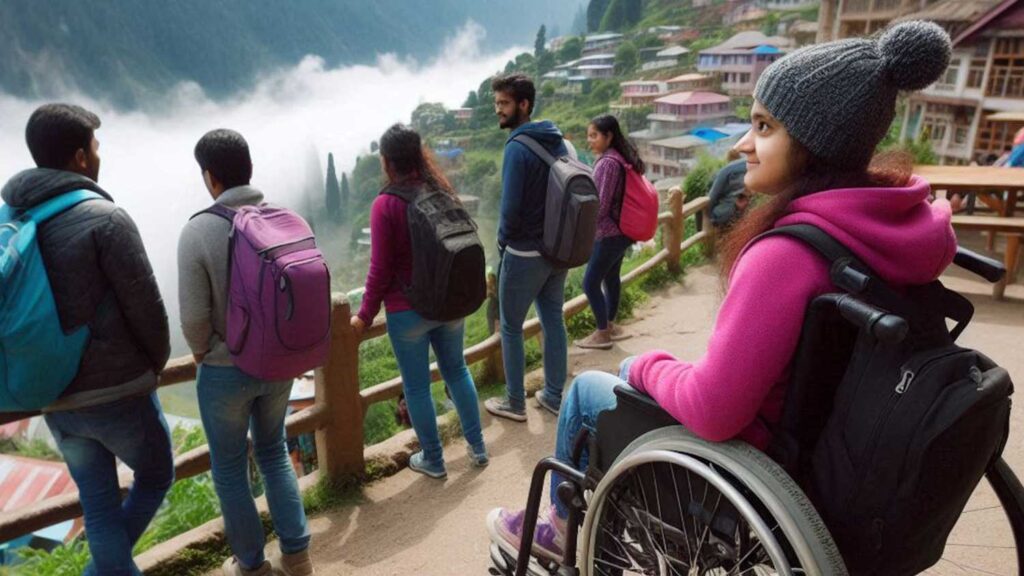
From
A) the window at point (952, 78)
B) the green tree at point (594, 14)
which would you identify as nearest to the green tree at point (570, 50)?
the green tree at point (594, 14)

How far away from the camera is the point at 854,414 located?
101 centimetres

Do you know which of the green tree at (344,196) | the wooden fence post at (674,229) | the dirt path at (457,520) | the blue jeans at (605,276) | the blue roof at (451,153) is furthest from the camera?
the green tree at (344,196)

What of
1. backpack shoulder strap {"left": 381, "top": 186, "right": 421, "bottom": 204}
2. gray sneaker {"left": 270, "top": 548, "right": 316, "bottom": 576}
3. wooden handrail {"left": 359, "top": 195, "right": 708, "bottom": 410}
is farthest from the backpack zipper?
wooden handrail {"left": 359, "top": 195, "right": 708, "bottom": 410}

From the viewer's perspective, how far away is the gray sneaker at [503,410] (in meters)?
3.15

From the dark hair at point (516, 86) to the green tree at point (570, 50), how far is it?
177 feet

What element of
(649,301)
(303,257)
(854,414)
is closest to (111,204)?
(303,257)

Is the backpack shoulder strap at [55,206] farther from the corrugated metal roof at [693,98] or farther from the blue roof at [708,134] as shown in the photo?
the corrugated metal roof at [693,98]

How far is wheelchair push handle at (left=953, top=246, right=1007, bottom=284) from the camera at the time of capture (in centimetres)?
133

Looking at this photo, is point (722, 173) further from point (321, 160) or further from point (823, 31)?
point (321, 160)

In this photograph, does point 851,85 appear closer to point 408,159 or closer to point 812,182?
point 812,182

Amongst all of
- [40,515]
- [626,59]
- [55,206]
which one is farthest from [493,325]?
[626,59]

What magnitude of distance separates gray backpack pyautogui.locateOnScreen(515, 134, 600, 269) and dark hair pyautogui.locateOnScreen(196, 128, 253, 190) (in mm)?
1090

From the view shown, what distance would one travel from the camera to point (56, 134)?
1628 mm

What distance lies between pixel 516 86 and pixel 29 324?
1718mm
